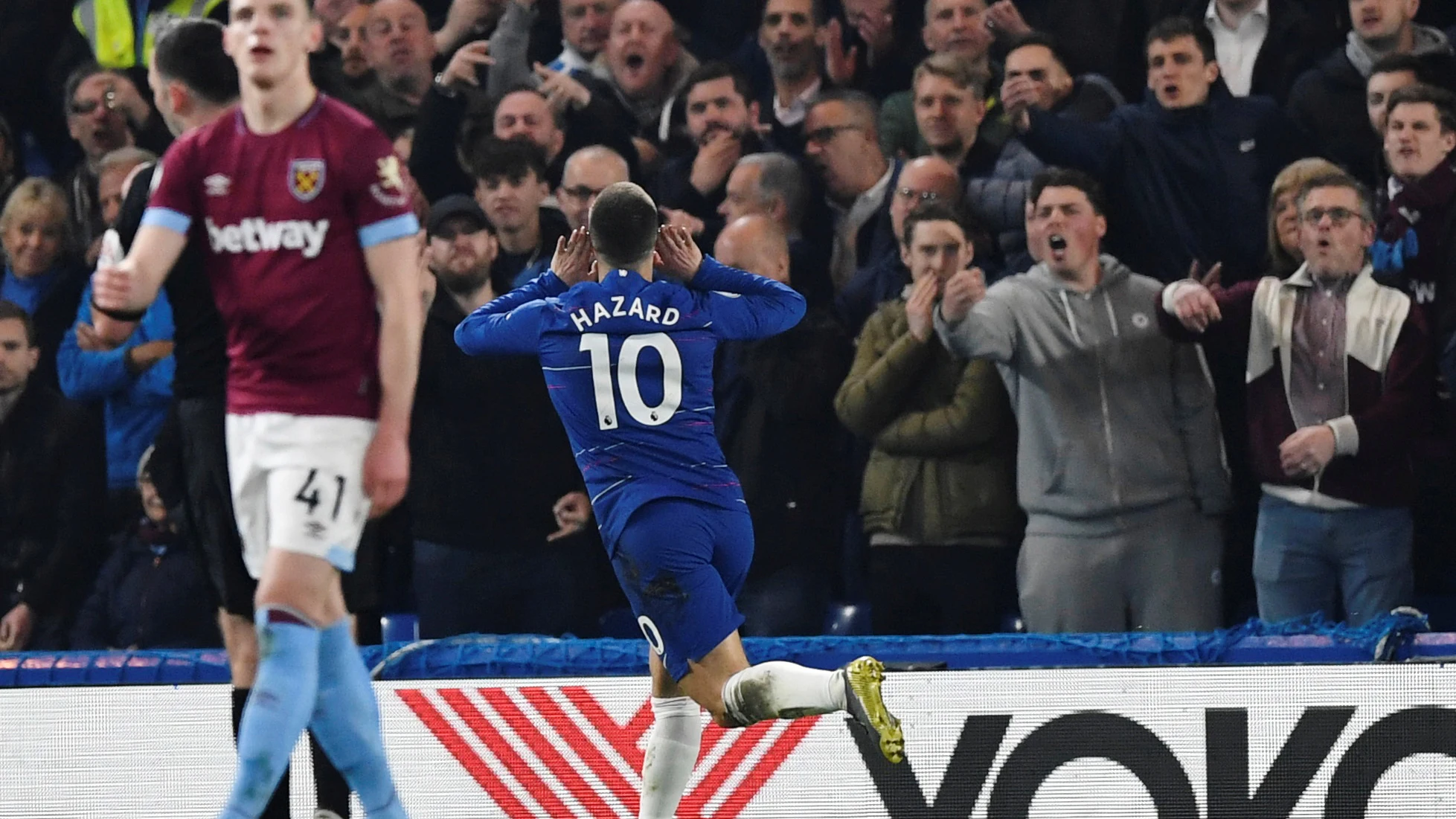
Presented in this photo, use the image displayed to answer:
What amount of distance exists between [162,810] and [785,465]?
2659 millimetres

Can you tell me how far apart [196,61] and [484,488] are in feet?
9.50

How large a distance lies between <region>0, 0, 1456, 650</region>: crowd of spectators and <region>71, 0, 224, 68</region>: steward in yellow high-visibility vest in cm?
67

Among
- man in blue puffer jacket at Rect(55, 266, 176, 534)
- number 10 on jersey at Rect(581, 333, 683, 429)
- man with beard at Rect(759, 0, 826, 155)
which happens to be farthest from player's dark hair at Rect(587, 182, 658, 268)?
man in blue puffer jacket at Rect(55, 266, 176, 534)

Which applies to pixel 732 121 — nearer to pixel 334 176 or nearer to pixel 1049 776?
pixel 1049 776

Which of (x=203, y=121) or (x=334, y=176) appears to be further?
(x=203, y=121)

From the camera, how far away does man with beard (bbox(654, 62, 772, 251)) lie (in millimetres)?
8008

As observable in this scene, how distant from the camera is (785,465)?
7.47 m

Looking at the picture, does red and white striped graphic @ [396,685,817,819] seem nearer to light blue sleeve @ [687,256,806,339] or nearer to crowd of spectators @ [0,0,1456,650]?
crowd of spectators @ [0,0,1456,650]

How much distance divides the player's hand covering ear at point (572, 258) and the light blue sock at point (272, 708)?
1.84 meters

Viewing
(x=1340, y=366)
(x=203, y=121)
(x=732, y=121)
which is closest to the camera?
(x=203, y=121)

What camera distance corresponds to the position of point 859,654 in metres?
6.38

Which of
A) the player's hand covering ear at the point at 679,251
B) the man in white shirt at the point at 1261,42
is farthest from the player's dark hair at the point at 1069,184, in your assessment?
the player's hand covering ear at the point at 679,251

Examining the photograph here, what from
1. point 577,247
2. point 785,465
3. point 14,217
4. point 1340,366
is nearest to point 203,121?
point 577,247

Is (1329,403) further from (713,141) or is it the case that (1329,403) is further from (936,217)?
(713,141)
